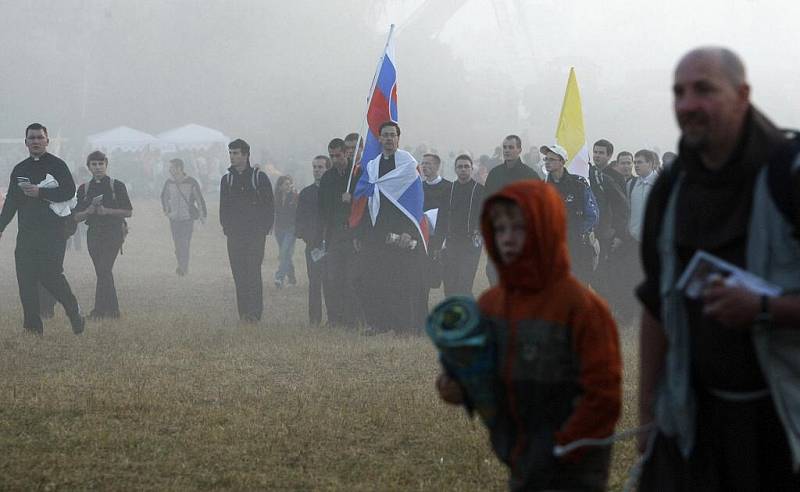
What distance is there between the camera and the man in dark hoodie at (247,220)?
13805 mm

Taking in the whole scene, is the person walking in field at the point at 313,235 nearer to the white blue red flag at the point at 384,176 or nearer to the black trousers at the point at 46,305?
the white blue red flag at the point at 384,176

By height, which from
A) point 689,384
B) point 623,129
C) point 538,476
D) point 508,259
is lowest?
point 538,476

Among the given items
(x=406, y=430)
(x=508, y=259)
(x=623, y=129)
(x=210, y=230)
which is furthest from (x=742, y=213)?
(x=623, y=129)

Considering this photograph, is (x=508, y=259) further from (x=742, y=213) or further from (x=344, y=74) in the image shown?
(x=344, y=74)

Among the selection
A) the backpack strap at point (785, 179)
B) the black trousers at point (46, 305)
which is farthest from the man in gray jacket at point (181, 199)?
the backpack strap at point (785, 179)

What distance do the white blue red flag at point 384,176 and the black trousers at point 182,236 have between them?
849 centimetres

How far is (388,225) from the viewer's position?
12.7m

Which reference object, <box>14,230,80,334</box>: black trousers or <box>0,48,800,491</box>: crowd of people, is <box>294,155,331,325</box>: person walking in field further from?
<box>0,48,800,491</box>: crowd of people

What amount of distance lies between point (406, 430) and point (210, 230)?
1019 inches

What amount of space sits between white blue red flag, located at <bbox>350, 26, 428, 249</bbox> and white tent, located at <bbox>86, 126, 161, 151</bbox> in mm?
30246

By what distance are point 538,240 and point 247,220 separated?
35.3 feet

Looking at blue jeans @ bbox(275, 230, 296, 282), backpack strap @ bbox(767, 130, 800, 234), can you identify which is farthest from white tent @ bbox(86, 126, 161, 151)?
backpack strap @ bbox(767, 130, 800, 234)


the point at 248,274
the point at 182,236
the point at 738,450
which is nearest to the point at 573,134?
the point at 248,274

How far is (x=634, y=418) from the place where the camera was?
735 centimetres
